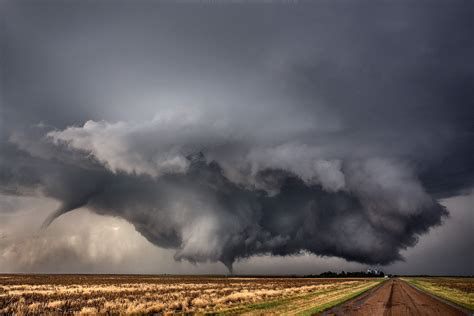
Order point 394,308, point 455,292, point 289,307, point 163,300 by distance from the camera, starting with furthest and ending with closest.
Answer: point 455,292
point 163,300
point 289,307
point 394,308

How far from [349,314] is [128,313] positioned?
47.9ft

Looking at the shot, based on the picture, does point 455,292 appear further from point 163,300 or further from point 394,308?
point 163,300

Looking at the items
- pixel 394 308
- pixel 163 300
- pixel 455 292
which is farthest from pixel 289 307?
pixel 455 292

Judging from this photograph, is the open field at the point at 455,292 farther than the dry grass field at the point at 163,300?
Yes

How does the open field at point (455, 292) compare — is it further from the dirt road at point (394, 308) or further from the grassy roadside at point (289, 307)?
the grassy roadside at point (289, 307)

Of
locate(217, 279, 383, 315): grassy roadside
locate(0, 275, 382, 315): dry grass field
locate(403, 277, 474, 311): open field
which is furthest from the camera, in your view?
locate(403, 277, 474, 311): open field

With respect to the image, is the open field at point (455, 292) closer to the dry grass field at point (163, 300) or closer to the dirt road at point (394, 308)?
the dirt road at point (394, 308)

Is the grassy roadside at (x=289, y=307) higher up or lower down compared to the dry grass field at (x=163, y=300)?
higher up

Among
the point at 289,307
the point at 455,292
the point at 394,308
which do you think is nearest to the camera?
the point at 394,308

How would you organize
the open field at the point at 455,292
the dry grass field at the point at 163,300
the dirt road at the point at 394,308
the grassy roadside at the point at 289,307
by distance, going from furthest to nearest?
the open field at the point at 455,292 → the dry grass field at the point at 163,300 → the grassy roadside at the point at 289,307 → the dirt road at the point at 394,308

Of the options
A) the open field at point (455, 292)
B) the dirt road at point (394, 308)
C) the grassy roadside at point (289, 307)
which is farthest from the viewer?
the open field at point (455, 292)

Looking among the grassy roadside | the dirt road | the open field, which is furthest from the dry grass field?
the open field

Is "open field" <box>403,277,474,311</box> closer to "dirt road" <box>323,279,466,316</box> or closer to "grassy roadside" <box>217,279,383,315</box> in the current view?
"dirt road" <box>323,279,466,316</box>

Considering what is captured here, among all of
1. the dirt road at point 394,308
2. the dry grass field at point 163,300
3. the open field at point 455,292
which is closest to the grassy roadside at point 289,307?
the dry grass field at point 163,300
